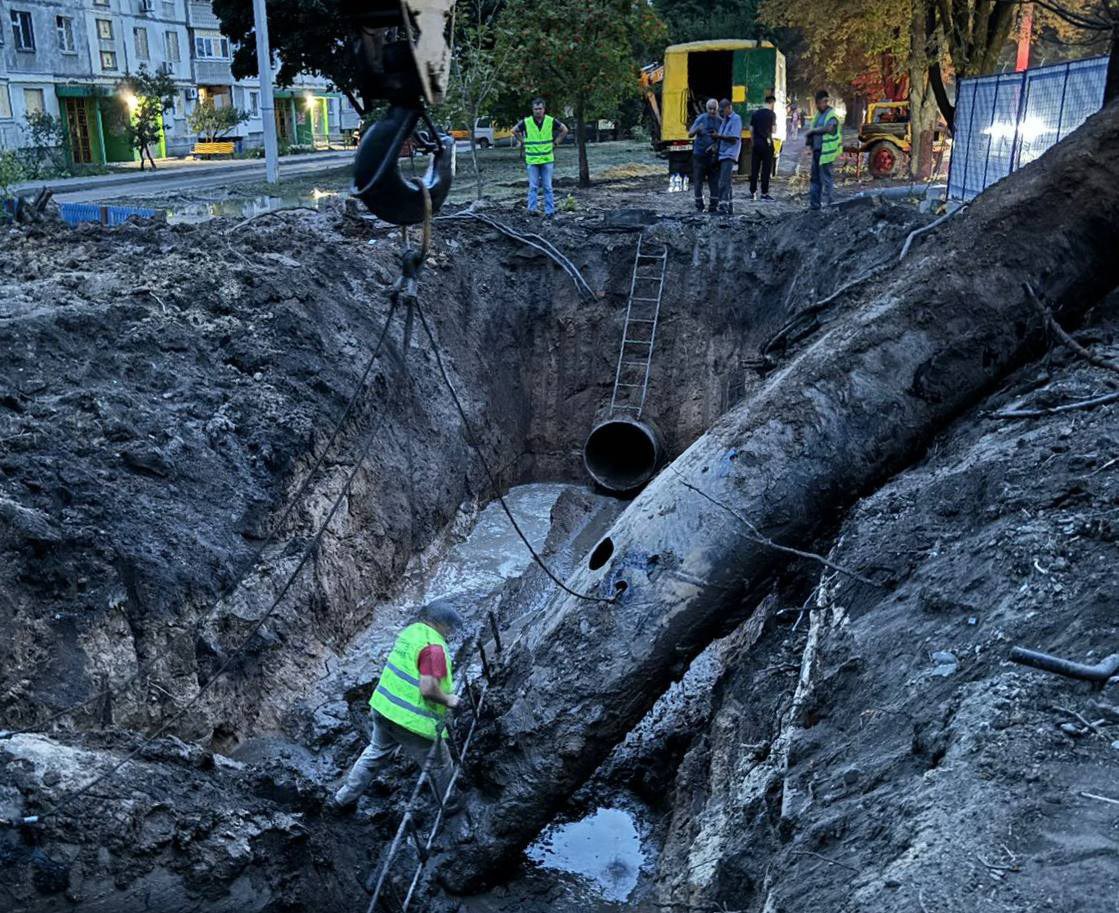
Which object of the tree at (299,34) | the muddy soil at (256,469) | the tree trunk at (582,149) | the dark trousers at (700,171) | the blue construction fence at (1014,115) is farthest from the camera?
the tree at (299,34)

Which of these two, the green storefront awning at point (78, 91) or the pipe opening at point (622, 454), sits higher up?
the green storefront awning at point (78, 91)

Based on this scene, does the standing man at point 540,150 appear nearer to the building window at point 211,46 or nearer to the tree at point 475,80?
the tree at point 475,80

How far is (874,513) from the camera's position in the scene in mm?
6191

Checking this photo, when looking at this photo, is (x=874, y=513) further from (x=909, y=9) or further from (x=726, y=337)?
(x=909, y=9)

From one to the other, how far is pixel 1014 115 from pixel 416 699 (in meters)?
12.8

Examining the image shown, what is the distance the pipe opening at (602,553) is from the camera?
683 cm

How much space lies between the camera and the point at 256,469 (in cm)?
865

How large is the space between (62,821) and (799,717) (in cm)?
367

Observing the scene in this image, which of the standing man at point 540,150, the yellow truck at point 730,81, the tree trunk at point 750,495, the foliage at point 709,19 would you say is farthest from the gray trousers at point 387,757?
the foliage at point 709,19

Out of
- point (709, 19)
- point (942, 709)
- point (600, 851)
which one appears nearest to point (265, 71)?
point (600, 851)

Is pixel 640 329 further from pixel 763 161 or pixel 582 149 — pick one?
pixel 582 149

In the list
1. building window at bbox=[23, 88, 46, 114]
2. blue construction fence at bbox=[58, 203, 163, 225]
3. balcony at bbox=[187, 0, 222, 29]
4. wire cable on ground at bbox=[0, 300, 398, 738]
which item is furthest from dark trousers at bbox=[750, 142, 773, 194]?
balcony at bbox=[187, 0, 222, 29]

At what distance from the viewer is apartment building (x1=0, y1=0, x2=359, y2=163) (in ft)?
108

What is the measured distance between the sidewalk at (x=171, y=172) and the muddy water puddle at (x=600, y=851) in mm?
22003
